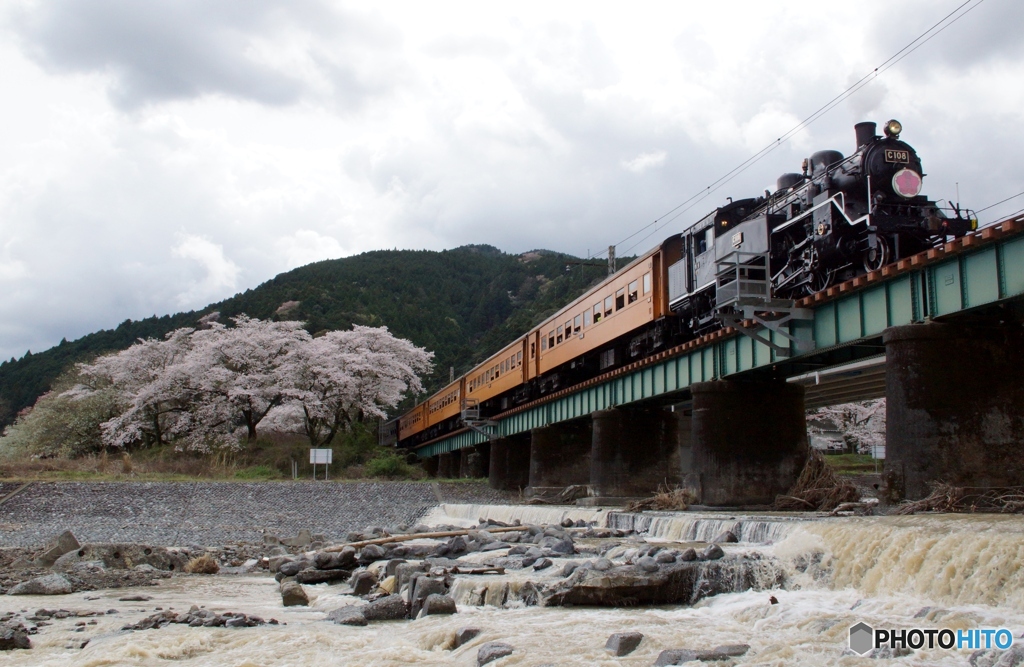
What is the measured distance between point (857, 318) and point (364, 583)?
34.4 feet

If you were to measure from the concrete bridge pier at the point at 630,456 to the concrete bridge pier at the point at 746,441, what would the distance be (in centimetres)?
608

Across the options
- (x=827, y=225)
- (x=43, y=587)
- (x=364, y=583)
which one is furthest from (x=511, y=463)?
(x=364, y=583)

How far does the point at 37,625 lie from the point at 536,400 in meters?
25.7

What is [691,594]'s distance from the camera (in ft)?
35.2

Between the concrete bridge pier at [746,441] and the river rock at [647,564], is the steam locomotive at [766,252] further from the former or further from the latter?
the river rock at [647,564]

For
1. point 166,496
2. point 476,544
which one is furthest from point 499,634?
point 166,496

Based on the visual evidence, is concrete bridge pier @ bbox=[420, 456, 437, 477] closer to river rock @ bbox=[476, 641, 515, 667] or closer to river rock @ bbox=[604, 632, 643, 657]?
river rock @ bbox=[476, 641, 515, 667]

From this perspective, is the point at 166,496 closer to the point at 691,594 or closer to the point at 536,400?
the point at 536,400

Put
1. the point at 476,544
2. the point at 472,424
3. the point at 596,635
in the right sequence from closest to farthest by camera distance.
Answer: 1. the point at 596,635
2. the point at 476,544
3. the point at 472,424

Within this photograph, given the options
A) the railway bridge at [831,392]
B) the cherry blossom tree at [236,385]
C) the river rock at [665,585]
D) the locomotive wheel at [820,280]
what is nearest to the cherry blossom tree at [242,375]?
the cherry blossom tree at [236,385]

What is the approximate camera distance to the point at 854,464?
52281 millimetres

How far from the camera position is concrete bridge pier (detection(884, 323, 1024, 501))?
1410 cm

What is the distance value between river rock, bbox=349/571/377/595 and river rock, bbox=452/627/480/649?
4833 mm

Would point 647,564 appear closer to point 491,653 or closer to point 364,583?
point 491,653
